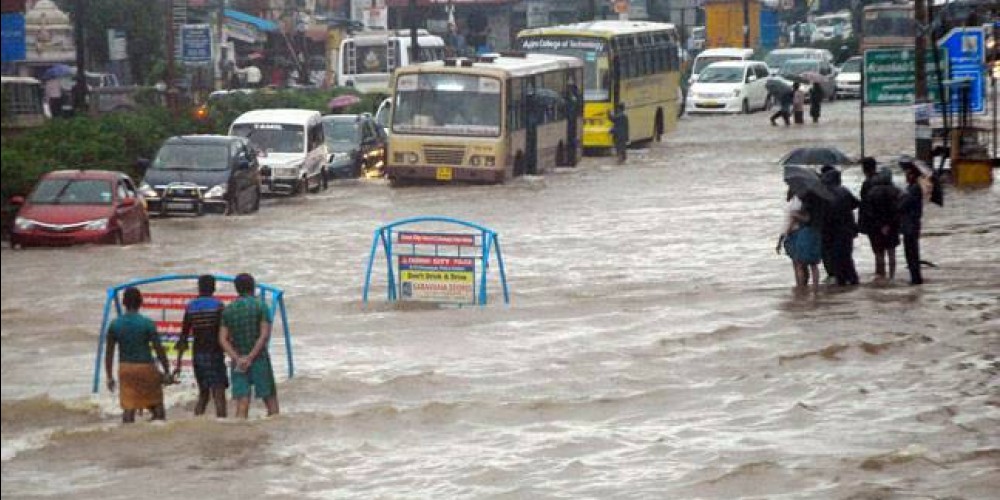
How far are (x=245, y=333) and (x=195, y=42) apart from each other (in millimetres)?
29072

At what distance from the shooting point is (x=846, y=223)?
20766 mm

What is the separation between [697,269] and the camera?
2539 cm

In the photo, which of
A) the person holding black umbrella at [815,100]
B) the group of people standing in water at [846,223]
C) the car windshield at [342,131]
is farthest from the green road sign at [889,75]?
the person holding black umbrella at [815,100]

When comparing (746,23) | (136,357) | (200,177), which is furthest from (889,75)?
(746,23)

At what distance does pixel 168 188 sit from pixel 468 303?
38.1 feet

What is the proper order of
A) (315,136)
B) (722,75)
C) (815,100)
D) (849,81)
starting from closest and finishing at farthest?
(315,136)
(815,100)
(722,75)
(849,81)

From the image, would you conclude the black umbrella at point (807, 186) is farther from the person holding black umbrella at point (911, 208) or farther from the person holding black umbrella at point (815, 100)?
the person holding black umbrella at point (815, 100)

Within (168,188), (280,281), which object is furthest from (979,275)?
(168,188)

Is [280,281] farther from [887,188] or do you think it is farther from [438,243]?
[887,188]

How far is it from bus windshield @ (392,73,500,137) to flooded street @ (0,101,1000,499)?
6.83 meters

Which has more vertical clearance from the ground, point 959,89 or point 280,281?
point 959,89

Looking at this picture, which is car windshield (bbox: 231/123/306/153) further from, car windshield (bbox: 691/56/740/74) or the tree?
car windshield (bbox: 691/56/740/74)

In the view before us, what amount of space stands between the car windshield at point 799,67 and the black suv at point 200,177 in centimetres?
3642

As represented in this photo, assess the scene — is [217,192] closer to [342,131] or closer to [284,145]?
[284,145]
